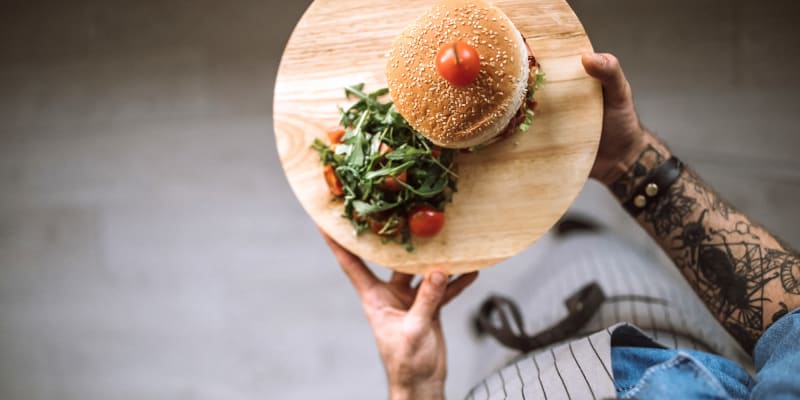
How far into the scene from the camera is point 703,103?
6.78 feet

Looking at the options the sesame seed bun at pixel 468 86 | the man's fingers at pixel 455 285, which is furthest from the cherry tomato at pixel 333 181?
the man's fingers at pixel 455 285

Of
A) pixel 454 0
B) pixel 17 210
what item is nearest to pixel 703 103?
pixel 454 0

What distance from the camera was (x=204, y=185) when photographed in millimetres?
2227

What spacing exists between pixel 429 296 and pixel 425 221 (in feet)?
0.58

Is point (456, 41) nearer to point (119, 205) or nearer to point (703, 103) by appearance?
point (703, 103)

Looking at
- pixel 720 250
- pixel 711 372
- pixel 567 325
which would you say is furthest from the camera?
pixel 567 325

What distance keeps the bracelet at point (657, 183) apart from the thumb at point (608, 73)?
0.68 ft

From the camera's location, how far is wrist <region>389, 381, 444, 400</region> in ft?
4.27

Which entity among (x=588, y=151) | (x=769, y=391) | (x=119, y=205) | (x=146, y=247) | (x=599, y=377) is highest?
(x=588, y=151)

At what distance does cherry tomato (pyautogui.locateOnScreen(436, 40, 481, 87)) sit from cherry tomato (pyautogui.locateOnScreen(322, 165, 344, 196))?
1.34ft

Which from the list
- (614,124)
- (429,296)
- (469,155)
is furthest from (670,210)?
(429,296)

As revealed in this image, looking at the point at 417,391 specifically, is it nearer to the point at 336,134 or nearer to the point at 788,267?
the point at 336,134

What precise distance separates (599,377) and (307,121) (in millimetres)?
856

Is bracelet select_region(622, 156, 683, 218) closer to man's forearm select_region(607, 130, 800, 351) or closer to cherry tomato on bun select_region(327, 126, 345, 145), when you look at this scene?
man's forearm select_region(607, 130, 800, 351)
